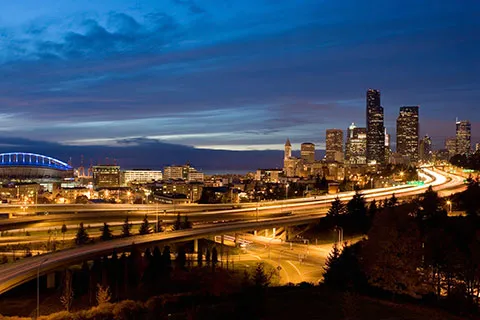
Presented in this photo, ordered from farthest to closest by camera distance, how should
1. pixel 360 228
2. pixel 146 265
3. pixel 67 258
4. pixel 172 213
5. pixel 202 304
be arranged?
pixel 172 213
pixel 360 228
pixel 146 265
pixel 67 258
pixel 202 304

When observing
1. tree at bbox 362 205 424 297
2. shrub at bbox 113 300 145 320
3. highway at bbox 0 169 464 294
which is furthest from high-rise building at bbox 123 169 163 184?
tree at bbox 362 205 424 297

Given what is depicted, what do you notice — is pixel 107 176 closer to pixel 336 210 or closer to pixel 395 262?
pixel 336 210

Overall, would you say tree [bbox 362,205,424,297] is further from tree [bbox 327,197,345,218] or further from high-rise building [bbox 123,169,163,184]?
high-rise building [bbox 123,169,163,184]

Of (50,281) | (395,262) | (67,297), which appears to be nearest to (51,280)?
(50,281)

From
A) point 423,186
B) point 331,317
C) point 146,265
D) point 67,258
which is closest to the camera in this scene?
point 331,317

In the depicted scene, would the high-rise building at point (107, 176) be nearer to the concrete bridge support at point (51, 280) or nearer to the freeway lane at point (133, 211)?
the freeway lane at point (133, 211)

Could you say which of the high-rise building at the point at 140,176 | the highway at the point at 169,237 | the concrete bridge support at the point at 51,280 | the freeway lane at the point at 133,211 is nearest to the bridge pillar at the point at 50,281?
the concrete bridge support at the point at 51,280

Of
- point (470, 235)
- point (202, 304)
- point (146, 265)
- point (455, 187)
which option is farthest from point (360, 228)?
point (455, 187)

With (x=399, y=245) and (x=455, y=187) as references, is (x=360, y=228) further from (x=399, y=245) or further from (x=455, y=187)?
(x=455, y=187)
